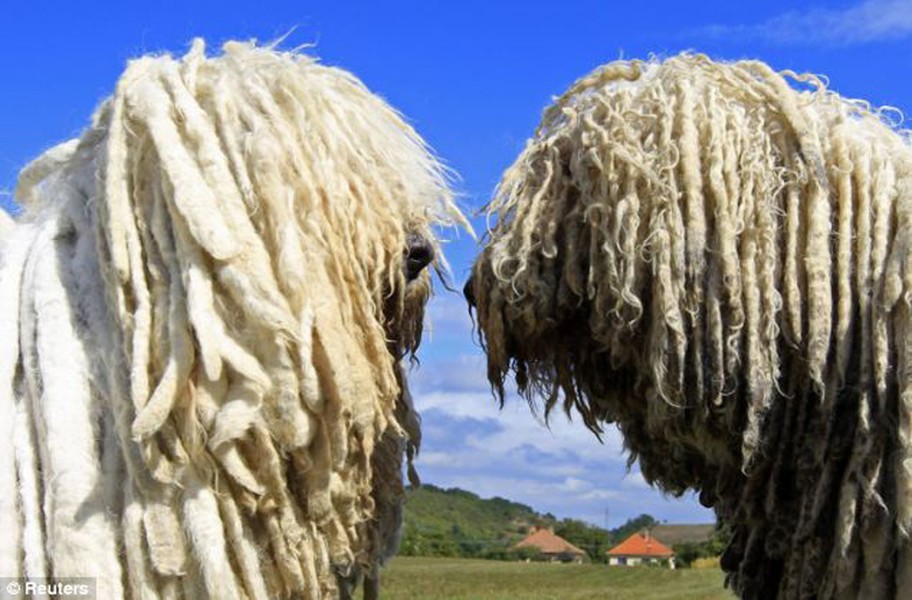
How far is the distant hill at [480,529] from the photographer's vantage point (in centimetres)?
2016

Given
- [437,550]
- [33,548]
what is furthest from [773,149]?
[437,550]

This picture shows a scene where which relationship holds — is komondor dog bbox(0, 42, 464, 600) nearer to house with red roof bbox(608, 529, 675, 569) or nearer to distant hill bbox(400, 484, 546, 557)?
house with red roof bbox(608, 529, 675, 569)

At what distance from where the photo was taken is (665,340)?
343 cm

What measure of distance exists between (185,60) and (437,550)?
663 inches

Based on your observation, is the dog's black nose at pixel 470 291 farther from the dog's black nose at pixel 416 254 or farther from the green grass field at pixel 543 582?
the green grass field at pixel 543 582

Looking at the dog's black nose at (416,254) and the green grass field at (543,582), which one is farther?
the green grass field at (543,582)

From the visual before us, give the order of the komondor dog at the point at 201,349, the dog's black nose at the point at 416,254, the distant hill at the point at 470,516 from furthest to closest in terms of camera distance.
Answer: the distant hill at the point at 470,516 < the dog's black nose at the point at 416,254 < the komondor dog at the point at 201,349

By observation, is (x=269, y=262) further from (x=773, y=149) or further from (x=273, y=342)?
(x=773, y=149)

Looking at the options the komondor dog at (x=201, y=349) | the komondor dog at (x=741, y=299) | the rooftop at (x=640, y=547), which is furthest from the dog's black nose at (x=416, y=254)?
the rooftop at (x=640, y=547)

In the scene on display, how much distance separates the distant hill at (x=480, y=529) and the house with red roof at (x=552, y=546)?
134 mm

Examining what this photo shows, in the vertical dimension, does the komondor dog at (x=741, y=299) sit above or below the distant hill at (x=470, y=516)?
below

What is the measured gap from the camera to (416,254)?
11.7 ft

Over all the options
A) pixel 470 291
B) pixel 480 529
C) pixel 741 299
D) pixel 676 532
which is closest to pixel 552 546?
pixel 676 532

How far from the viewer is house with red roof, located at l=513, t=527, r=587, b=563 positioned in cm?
2266
